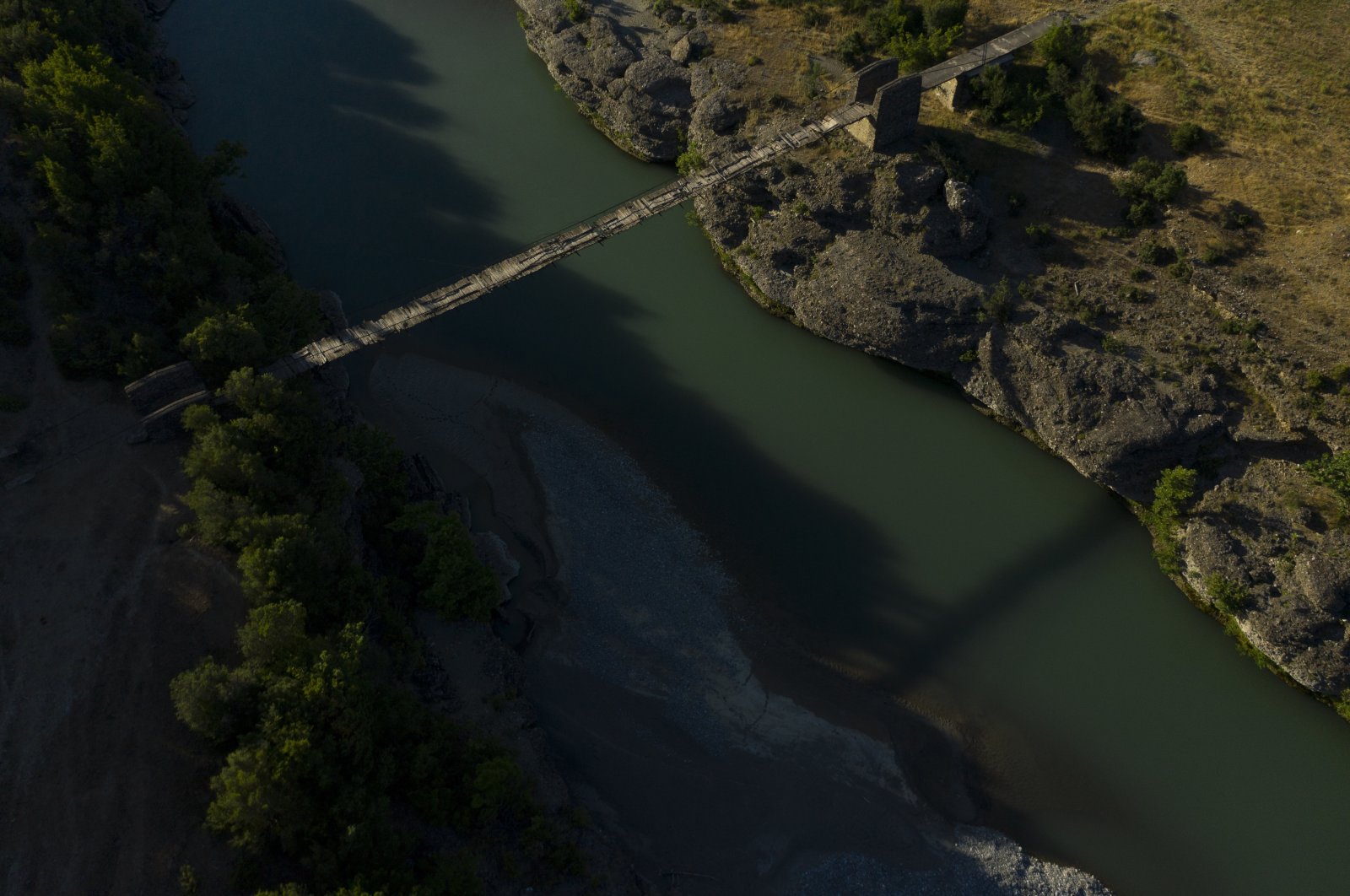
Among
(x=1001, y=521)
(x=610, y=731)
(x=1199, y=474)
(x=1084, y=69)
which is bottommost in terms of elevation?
(x=610, y=731)

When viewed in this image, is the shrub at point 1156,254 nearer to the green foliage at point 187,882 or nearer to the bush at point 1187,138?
the bush at point 1187,138

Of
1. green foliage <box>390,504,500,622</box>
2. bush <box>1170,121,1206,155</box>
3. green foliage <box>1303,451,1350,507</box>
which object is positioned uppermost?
bush <box>1170,121,1206,155</box>

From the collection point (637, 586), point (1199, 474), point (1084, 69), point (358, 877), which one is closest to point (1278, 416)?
point (1199, 474)

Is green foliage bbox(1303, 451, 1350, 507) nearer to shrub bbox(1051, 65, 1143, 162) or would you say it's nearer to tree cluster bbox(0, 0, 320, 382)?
shrub bbox(1051, 65, 1143, 162)

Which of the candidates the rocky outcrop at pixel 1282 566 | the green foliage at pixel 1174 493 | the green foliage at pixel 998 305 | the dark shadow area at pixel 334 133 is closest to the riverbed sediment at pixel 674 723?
the rocky outcrop at pixel 1282 566

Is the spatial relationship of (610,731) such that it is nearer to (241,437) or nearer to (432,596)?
(432,596)

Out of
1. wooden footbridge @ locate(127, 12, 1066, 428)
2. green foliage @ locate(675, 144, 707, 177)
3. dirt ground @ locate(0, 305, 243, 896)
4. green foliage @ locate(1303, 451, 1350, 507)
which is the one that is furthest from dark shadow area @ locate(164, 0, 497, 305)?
green foliage @ locate(1303, 451, 1350, 507)

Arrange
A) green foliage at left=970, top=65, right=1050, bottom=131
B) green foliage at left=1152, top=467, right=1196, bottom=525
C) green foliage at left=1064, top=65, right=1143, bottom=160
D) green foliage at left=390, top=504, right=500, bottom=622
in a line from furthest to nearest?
green foliage at left=970, top=65, right=1050, bottom=131, green foliage at left=1064, top=65, right=1143, bottom=160, green foliage at left=1152, top=467, right=1196, bottom=525, green foliage at left=390, top=504, right=500, bottom=622
